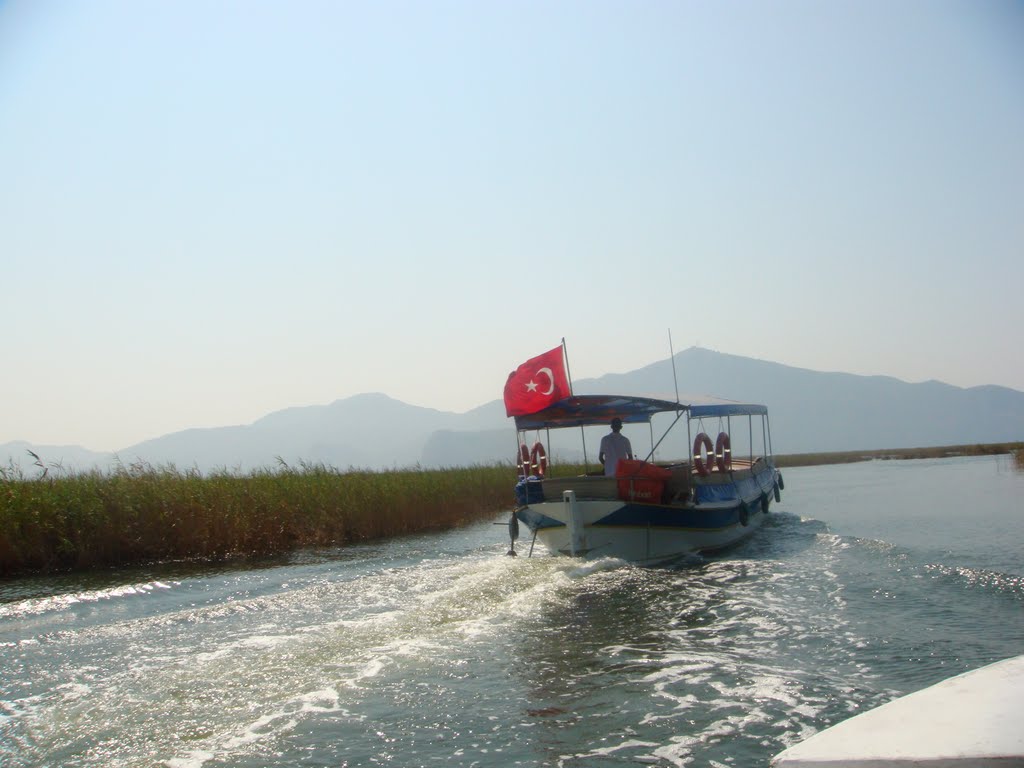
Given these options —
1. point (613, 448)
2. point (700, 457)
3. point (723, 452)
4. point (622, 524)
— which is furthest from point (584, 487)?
point (723, 452)

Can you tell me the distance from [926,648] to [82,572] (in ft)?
47.2

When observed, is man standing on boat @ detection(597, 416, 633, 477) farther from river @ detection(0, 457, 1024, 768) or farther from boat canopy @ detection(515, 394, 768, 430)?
river @ detection(0, 457, 1024, 768)

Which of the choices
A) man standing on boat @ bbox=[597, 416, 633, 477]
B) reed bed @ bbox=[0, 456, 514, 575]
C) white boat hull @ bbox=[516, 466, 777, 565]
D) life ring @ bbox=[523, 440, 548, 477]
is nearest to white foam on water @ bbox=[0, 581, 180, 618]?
reed bed @ bbox=[0, 456, 514, 575]

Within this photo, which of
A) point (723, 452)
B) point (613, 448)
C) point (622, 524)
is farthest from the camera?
point (723, 452)

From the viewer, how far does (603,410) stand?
1728 cm

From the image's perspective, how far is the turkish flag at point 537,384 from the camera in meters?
15.6

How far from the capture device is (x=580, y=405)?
1661 centimetres

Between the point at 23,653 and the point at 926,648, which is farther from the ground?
the point at 23,653

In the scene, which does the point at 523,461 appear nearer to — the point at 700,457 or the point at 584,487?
the point at 584,487

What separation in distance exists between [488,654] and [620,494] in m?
6.04

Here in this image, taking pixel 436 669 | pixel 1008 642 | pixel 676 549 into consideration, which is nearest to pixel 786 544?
pixel 676 549

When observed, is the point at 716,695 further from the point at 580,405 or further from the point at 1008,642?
the point at 580,405

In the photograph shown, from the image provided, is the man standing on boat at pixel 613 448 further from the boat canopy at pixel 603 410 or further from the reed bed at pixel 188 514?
the reed bed at pixel 188 514

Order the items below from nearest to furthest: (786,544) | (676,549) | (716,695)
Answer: (716,695) → (676,549) → (786,544)
